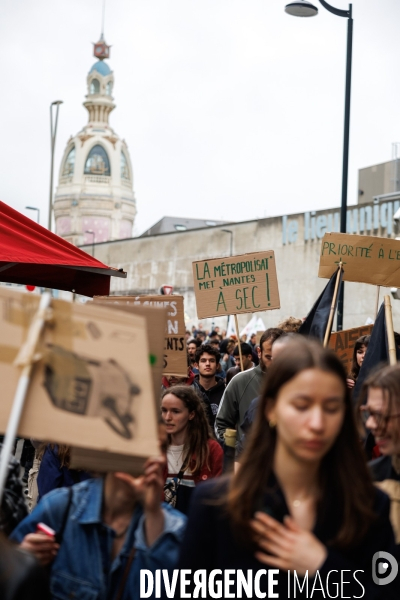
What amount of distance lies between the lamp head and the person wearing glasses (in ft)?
41.9

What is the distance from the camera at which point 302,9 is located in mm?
15133

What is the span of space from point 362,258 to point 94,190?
11675 cm

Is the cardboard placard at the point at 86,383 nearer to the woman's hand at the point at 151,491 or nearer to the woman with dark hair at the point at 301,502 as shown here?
the woman's hand at the point at 151,491

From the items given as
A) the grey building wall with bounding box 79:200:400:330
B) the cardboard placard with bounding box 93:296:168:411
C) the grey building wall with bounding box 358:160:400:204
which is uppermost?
the grey building wall with bounding box 358:160:400:204

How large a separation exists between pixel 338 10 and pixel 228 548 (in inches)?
548

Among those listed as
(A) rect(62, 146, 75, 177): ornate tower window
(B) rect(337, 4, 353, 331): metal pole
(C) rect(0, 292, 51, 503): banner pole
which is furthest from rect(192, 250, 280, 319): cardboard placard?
(A) rect(62, 146, 75, 177): ornate tower window

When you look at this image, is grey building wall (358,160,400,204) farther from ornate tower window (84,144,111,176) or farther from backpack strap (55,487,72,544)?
ornate tower window (84,144,111,176)

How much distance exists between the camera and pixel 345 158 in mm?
15438

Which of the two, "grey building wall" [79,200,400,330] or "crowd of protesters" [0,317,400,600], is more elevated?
"grey building wall" [79,200,400,330]

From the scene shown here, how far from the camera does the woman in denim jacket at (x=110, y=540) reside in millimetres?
2742

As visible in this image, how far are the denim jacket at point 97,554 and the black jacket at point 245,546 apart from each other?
9.0 inches

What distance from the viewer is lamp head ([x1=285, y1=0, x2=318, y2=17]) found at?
15.0 m

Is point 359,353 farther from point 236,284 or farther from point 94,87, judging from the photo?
point 94,87

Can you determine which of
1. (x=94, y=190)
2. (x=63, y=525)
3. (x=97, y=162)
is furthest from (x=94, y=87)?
(x=63, y=525)
